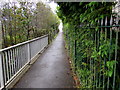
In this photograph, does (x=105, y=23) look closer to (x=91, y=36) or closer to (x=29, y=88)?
(x=91, y=36)

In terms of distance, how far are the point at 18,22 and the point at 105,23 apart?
21.5 ft

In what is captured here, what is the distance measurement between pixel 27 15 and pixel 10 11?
1756 mm

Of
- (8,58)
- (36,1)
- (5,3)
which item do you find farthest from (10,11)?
(8,58)

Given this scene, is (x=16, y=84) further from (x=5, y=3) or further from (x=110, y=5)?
(x=5, y=3)

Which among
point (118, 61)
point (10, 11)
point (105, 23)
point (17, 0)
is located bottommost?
point (118, 61)

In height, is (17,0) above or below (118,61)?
above

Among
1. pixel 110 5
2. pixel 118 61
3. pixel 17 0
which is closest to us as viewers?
pixel 118 61

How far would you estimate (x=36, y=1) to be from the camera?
333 inches

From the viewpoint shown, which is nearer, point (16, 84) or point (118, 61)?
point (118, 61)

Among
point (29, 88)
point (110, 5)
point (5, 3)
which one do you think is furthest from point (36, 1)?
point (110, 5)

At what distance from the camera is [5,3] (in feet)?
19.2

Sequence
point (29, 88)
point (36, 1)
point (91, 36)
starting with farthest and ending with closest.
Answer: point (36, 1) < point (29, 88) < point (91, 36)

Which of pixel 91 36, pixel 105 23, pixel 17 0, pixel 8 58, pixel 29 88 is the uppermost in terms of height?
pixel 17 0

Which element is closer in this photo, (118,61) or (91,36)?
(118,61)
